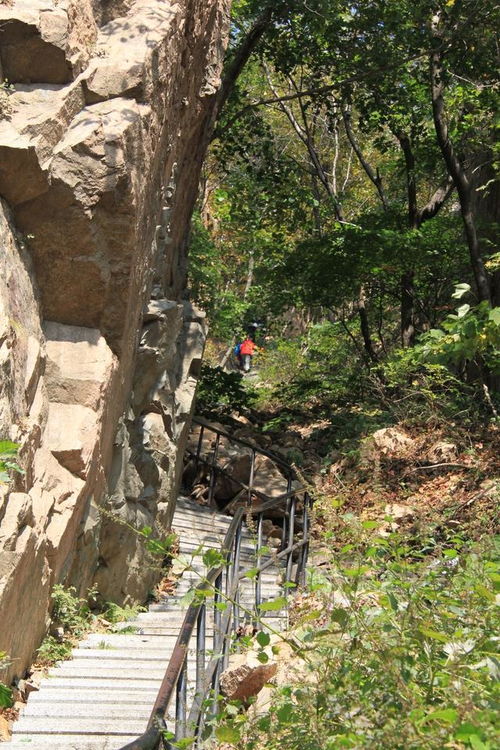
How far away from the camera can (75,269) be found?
648 cm

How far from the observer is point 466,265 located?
568 inches

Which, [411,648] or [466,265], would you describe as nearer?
[411,648]

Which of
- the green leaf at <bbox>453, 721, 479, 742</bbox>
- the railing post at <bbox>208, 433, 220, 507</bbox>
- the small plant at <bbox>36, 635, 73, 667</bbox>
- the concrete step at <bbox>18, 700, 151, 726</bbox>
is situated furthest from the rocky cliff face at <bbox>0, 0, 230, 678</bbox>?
the railing post at <bbox>208, 433, 220, 507</bbox>

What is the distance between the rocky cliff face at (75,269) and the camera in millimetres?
5523

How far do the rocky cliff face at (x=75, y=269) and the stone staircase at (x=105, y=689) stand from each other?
34 cm

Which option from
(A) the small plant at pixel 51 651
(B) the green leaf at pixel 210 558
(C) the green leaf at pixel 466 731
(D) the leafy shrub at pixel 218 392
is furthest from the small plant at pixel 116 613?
(D) the leafy shrub at pixel 218 392

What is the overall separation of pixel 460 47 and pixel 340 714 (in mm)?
11879

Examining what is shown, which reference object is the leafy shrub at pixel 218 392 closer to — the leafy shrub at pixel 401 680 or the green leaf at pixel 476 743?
the leafy shrub at pixel 401 680

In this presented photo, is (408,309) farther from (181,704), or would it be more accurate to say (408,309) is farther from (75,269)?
(181,704)

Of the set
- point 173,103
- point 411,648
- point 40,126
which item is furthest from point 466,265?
point 411,648

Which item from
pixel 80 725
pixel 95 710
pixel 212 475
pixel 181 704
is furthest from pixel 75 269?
pixel 212 475

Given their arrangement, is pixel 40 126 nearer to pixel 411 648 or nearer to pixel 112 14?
pixel 112 14

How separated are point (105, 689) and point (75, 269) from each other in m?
2.99

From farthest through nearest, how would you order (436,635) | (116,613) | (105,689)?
1. (116,613)
2. (105,689)
3. (436,635)
